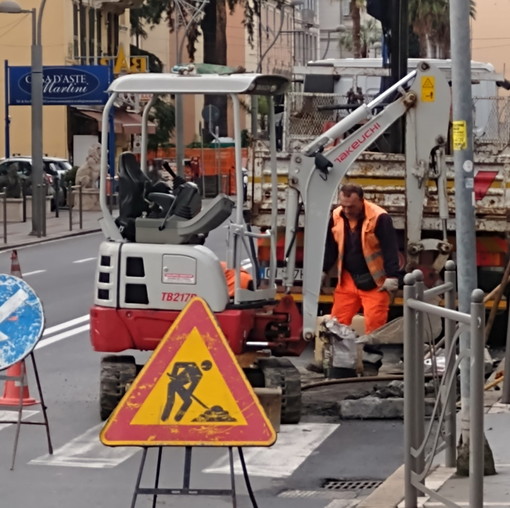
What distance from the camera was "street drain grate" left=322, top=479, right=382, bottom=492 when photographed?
8.75m

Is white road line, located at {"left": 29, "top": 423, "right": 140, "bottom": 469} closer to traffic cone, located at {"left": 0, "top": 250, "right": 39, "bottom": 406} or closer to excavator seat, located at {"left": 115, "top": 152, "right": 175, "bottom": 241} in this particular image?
traffic cone, located at {"left": 0, "top": 250, "right": 39, "bottom": 406}

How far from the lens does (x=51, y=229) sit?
116ft

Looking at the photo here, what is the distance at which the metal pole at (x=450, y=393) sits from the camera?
7.40m

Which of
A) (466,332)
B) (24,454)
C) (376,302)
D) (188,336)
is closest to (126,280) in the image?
(24,454)

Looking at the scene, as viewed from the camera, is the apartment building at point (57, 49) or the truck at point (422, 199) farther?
the apartment building at point (57, 49)

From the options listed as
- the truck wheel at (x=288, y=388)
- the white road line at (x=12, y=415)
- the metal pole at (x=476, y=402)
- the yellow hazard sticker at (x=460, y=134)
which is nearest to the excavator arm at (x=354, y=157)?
the truck wheel at (x=288, y=388)

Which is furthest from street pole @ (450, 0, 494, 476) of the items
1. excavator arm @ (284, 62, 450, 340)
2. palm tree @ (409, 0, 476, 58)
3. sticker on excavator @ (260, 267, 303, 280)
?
palm tree @ (409, 0, 476, 58)

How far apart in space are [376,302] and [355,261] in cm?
38

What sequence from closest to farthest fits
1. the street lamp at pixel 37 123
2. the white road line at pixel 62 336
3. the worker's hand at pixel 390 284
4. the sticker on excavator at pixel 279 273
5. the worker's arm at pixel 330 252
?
the sticker on excavator at pixel 279 273
the worker's hand at pixel 390 284
the worker's arm at pixel 330 252
the white road line at pixel 62 336
the street lamp at pixel 37 123

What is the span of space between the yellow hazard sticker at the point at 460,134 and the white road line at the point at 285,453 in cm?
224

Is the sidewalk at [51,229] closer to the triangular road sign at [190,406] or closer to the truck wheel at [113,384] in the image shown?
the truck wheel at [113,384]

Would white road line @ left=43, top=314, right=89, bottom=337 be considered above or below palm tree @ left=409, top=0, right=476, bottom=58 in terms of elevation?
below

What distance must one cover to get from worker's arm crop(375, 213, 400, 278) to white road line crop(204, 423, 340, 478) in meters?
2.21

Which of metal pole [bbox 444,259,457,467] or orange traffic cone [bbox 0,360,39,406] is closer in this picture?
metal pole [bbox 444,259,457,467]
